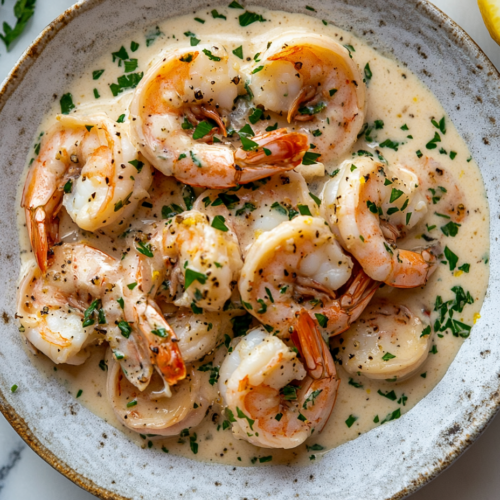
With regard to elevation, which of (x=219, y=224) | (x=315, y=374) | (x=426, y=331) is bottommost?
(x=315, y=374)

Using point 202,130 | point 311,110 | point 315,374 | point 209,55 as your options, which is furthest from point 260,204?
point 315,374

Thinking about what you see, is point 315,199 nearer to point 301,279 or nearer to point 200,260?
point 301,279

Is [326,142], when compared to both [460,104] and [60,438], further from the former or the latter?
[60,438]

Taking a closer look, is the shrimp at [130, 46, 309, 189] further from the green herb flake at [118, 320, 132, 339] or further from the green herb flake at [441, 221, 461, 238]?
the green herb flake at [441, 221, 461, 238]

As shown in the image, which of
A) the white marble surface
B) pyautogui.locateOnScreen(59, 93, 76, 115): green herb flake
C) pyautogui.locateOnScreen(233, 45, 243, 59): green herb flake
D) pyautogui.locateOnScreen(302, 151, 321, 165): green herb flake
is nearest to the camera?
pyautogui.locateOnScreen(302, 151, 321, 165): green herb flake

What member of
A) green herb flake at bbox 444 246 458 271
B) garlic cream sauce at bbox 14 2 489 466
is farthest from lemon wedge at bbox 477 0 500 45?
green herb flake at bbox 444 246 458 271

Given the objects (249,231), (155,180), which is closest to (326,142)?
(249,231)
